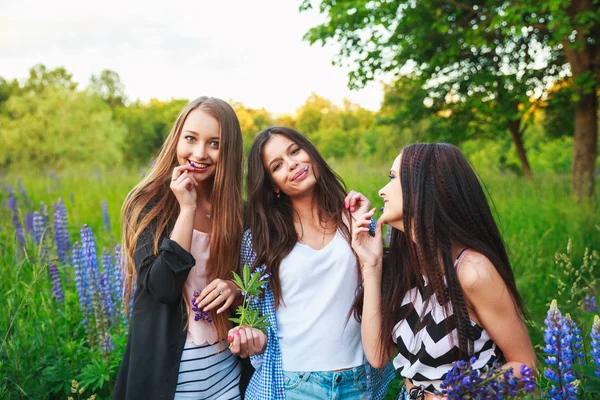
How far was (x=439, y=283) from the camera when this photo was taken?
1.79 m

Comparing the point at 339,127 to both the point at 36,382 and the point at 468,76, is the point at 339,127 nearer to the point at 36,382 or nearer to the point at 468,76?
the point at 468,76

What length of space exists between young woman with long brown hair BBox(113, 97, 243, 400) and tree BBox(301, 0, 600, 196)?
5.23 metres

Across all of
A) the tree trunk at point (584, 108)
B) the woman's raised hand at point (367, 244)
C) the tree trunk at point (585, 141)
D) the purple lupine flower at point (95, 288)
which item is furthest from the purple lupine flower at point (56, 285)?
the tree trunk at point (585, 141)

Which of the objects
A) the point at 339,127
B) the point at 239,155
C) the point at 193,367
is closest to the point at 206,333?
the point at 193,367

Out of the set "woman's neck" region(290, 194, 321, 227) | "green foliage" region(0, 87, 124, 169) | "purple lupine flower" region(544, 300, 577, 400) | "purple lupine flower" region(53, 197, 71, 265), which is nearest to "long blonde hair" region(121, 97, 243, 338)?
"woman's neck" region(290, 194, 321, 227)

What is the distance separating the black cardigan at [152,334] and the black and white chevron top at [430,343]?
3.16 feet

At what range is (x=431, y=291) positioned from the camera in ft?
6.07

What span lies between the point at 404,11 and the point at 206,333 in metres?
7.83

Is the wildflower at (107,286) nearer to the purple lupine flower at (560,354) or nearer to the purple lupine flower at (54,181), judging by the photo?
the purple lupine flower at (560,354)

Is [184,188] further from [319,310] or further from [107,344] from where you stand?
[107,344]

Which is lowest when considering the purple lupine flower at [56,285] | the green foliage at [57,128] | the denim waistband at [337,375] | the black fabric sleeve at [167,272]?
the denim waistband at [337,375]

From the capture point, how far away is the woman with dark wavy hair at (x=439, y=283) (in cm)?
173

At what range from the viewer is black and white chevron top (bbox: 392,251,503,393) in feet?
5.84

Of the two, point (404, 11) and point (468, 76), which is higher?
point (404, 11)
